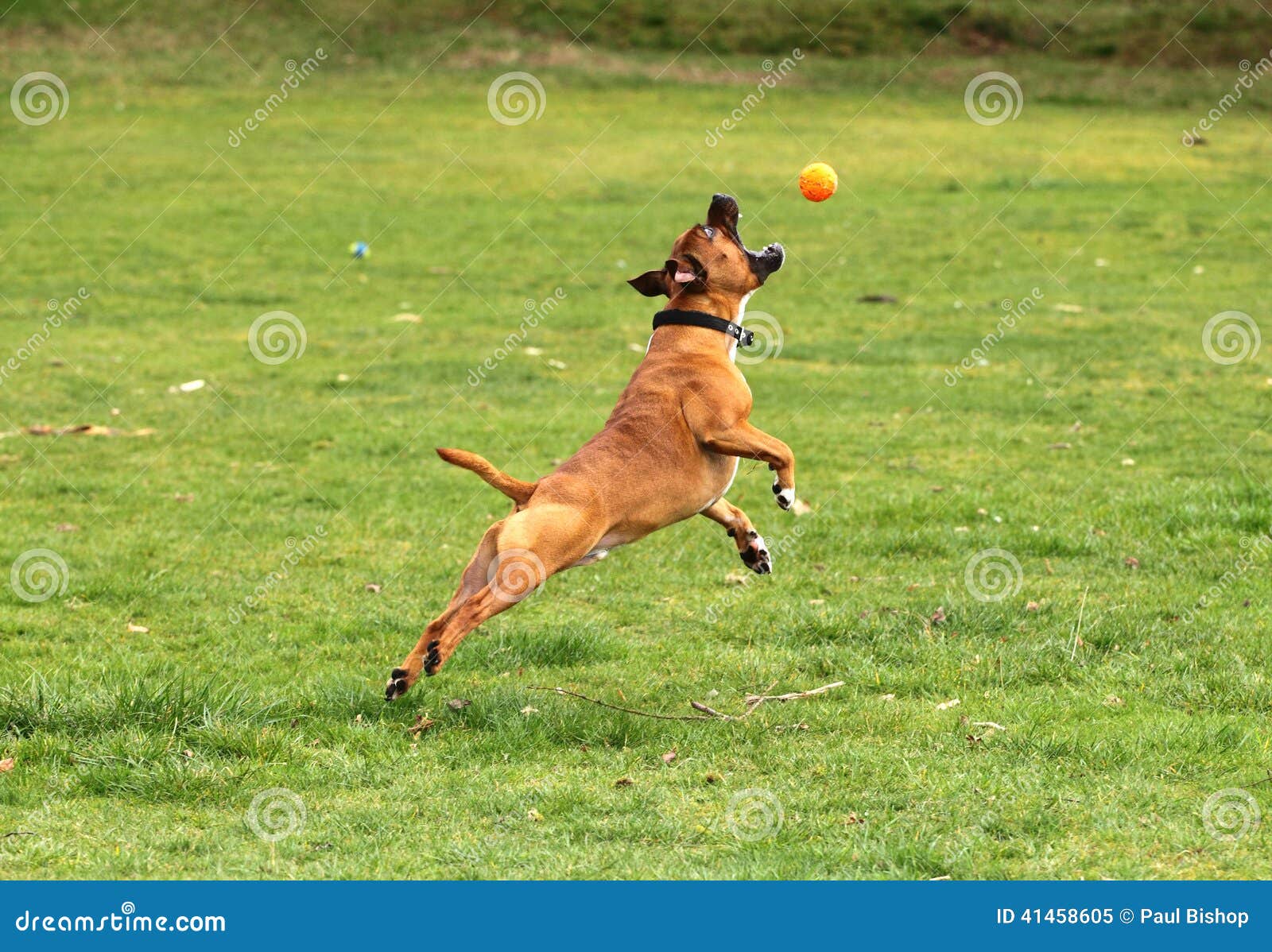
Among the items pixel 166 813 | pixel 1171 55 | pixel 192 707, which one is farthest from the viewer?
pixel 1171 55

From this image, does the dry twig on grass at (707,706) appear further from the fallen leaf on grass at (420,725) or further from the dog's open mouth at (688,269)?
the dog's open mouth at (688,269)

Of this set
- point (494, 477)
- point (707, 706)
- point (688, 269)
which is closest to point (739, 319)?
point (688, 269)

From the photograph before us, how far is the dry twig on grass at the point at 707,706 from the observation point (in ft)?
21.8

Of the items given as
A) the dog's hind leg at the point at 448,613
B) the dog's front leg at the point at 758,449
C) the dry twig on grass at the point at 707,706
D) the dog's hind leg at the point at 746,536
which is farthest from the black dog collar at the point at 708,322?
the dry twig on grass at the point at 707,706

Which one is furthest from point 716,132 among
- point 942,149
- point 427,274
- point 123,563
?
point 123,563

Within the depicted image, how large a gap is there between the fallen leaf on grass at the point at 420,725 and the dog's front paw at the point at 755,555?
1875 millimetres

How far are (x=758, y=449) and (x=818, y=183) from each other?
1.85 metres

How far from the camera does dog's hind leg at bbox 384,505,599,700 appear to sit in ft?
20.3

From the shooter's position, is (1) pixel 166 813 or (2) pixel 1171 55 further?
(2) pixel 1171 55

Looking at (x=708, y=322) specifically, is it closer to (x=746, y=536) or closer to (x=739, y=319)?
(x=739, y=319)

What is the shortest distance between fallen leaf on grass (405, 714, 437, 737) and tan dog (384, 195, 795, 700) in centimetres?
35

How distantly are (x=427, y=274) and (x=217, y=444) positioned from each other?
829cm

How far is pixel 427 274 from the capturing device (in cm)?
2053

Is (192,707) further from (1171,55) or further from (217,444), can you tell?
(1171,55)
